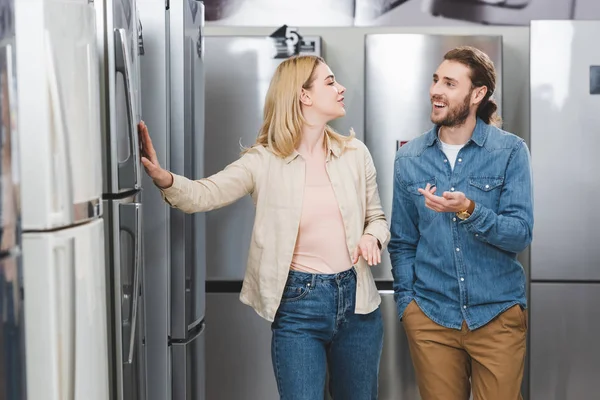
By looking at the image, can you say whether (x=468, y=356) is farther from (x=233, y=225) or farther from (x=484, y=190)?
(x=233, y=225)

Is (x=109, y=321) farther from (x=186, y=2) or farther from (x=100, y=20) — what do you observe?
(x=186, y=2)

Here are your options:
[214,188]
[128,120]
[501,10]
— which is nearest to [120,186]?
[128,120]

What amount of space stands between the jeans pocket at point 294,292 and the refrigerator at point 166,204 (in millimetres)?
454

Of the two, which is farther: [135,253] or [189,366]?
[189,366]

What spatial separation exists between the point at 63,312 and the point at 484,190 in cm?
116

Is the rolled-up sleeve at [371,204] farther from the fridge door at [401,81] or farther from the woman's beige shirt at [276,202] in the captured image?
the fridge door at [401,81]

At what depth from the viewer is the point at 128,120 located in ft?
6.67

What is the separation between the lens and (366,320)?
87.4 inches

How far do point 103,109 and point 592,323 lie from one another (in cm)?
198

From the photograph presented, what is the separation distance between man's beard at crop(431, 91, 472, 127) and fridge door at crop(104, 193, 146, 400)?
2.75 ft

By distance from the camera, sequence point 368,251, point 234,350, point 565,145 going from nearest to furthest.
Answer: point 368,251 < point 565,145 < point 234,350

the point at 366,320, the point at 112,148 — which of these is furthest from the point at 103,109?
the point at 366,320

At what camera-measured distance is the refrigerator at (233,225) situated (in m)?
3.04

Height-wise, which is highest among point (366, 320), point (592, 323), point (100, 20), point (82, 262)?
point (100, 20)
